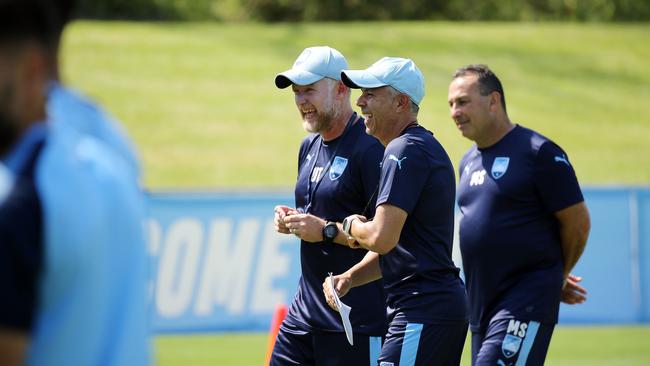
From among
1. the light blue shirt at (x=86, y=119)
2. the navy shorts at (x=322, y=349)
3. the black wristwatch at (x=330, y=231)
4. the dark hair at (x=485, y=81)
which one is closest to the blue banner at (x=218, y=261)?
the dark hair at (x=485, y=81)

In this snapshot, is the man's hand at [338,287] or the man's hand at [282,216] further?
the man's hand at [282,216]

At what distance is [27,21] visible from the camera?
2137 mm

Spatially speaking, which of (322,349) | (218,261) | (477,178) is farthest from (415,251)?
(218,261)

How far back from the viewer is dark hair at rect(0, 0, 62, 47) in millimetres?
2109

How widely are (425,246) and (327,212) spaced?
29.6 inches

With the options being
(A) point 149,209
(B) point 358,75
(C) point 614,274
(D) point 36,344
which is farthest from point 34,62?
(C) point 614,274

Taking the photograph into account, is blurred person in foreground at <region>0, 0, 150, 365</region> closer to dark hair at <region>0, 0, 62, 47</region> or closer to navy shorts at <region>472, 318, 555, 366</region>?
dark hair at <region>0, 0, 62, 47</region>

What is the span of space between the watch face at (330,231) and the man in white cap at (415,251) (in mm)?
251

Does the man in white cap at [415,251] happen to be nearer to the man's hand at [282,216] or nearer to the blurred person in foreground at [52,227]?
the man's hand at [282,216]

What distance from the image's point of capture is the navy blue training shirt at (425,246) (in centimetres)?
535

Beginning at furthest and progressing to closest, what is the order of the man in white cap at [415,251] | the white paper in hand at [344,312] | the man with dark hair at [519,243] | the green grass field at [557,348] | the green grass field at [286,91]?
the green grass field at [286,91] → the green grass field at [557,348] → the man with dark hair at [519,243] → the white paper in hand at [344,312] → the man in white cap at [415,251]

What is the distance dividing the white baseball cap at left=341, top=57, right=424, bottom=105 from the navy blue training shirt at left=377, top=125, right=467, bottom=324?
1.05ft

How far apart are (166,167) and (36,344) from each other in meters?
22.3

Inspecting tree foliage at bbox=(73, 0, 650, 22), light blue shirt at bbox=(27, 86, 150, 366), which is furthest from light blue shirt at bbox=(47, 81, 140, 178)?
tree foliage at bbox=(73, 0, 650, 22)
